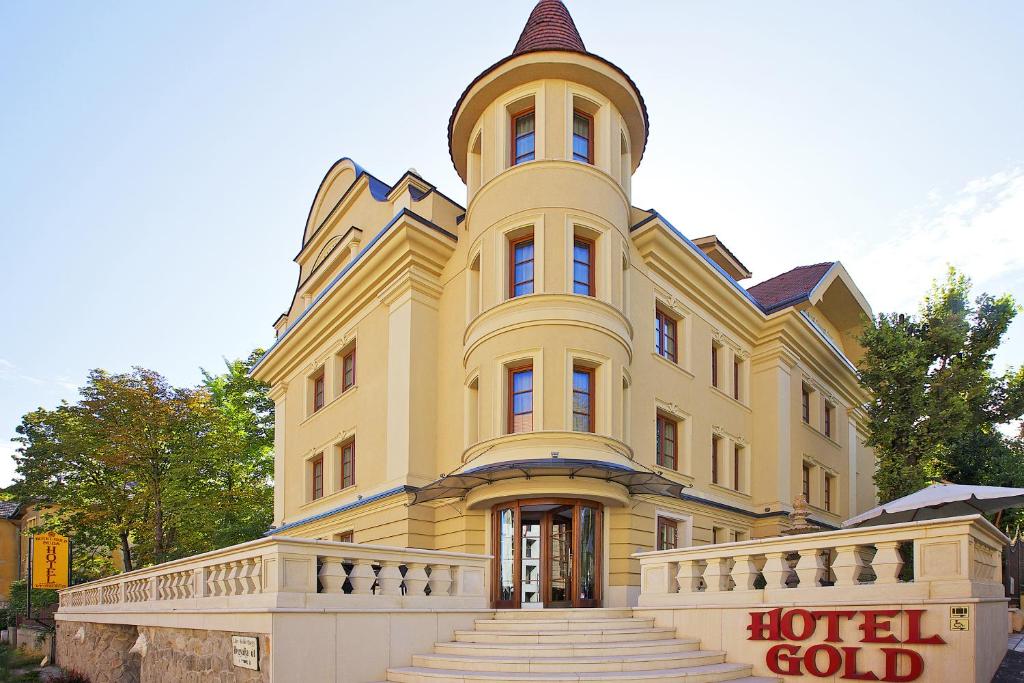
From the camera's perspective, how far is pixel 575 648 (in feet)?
37.1

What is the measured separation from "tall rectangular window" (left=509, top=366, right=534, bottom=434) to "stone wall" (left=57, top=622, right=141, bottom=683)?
9.47 metres

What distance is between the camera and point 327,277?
1003 inches

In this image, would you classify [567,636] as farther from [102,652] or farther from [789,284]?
[789,284]

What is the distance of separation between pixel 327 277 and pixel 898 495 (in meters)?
17.7

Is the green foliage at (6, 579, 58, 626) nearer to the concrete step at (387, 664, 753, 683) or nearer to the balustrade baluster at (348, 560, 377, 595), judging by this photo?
the balustrade baluster at (348, 560, 377, 595)

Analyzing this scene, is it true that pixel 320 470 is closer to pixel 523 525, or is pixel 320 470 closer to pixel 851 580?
pixel 523 525

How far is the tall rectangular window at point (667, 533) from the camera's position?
18484mm

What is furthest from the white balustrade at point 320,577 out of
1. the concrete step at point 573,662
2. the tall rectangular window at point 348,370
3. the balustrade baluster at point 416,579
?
the tall rectangular window at point 348,370

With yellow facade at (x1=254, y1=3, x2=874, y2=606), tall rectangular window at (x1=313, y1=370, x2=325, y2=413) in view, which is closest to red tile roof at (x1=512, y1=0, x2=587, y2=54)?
yellow facade at (x1=254, y1=3, x2=874, y2=606)

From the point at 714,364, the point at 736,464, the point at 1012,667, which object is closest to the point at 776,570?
the point at 1012,667

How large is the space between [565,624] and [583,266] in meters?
7.87

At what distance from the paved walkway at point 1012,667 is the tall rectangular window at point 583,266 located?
382 inches

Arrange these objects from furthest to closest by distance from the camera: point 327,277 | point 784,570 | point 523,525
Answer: point 327,277
point 523,525
point 784,570

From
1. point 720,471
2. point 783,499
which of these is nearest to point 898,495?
point 783,499
